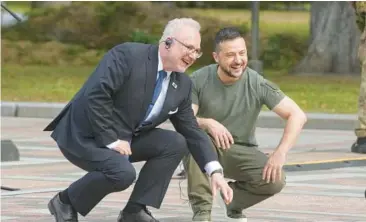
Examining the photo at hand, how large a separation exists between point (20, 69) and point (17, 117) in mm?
7708

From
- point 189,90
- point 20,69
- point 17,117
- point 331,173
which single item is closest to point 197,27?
point 189,90

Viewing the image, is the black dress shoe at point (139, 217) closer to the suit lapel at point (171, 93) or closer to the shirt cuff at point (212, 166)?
the shirt cuff at point (212, 166)

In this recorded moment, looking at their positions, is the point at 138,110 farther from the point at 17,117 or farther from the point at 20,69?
the point at 20,69

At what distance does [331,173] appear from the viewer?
11.4 metres

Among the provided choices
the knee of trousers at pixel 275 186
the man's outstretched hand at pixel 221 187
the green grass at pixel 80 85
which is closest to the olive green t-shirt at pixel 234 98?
the knee of trousers at pixel 275 186

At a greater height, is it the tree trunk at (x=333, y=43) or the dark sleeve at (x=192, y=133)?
the dark sleeve at (x=192, y=133)

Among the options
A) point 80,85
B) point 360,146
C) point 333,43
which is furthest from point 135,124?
point 333,43

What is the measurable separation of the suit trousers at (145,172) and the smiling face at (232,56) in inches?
20.2

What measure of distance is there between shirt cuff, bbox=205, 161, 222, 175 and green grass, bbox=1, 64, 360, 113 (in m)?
10.5

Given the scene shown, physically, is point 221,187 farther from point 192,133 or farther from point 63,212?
point 63,212

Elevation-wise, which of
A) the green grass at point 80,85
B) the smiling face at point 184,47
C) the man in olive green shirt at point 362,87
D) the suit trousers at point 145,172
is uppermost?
the smiling face at point 184,47

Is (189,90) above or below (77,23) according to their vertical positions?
above

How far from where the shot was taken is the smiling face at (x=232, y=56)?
758cm

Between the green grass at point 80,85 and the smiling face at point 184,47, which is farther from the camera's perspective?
the green grass at point 80,85
